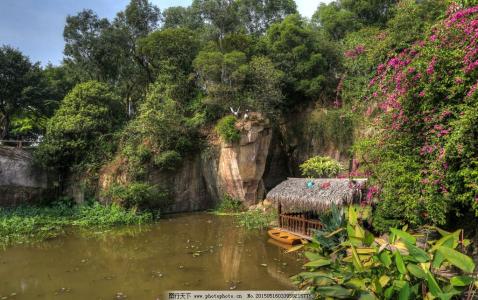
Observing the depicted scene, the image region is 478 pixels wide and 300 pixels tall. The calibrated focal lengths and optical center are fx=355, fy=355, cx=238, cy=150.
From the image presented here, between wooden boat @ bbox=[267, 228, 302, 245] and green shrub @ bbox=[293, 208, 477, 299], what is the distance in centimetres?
795

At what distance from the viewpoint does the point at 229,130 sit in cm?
1772

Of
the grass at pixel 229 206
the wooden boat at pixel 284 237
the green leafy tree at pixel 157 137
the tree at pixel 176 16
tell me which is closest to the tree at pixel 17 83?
the green leafy tree at pixel 157 137

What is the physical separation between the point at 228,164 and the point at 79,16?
13.8 metres

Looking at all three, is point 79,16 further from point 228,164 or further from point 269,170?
point 269,170

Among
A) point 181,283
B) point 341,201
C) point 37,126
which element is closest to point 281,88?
point 341,201

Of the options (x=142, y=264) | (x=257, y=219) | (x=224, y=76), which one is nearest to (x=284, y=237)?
(x=257, y=219)

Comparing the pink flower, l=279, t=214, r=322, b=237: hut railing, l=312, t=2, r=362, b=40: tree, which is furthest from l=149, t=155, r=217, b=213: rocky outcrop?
the pink flower

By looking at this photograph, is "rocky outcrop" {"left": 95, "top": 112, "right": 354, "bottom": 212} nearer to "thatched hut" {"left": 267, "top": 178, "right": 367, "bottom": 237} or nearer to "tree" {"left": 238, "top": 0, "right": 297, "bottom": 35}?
"thatched hut" {"left": 267, "top": 178, "right": 367, "bottom": 237}

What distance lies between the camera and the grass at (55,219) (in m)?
13.8

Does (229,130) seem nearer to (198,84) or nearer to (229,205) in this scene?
(229,205)

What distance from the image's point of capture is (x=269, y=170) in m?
20.6

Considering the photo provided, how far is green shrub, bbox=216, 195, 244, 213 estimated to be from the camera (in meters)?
18.1

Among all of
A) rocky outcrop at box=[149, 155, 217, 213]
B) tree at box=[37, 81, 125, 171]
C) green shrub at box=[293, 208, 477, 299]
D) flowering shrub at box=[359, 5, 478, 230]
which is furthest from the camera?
rocky outcrop at box=[149, 155, 217, 213]

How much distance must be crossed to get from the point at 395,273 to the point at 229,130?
14.9 meters
